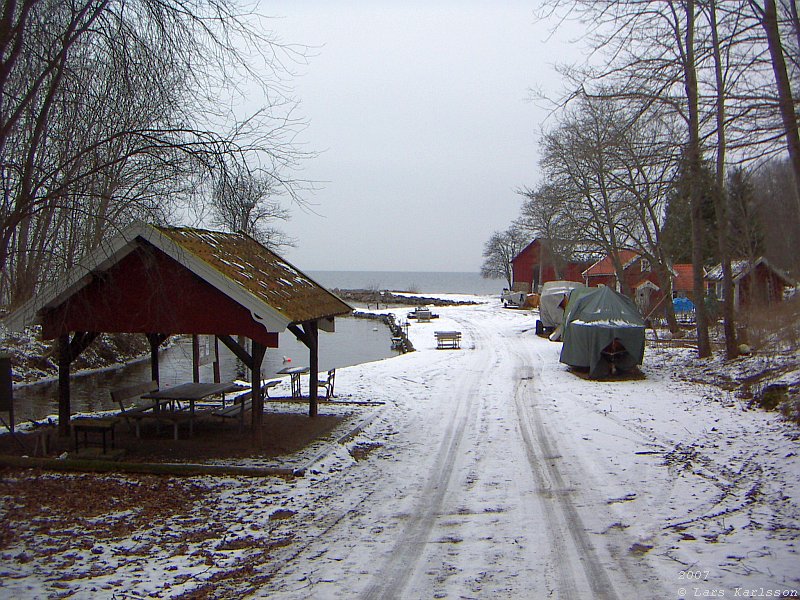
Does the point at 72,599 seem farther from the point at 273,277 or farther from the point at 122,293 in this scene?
the point at 273,277

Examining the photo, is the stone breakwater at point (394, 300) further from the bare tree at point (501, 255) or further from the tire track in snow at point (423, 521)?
the tire track in snow at point (423, 521)

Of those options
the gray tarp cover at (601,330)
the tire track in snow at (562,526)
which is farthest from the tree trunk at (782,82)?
the gray tarp cover at (601,330)

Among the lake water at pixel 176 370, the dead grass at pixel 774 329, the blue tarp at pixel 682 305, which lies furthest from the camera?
the blue tarp at pixel 682 305

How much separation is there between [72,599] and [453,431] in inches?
313

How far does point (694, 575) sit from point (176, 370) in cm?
2622

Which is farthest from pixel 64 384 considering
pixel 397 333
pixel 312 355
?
pixel 397 333

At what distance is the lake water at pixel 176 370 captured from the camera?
68.1ft

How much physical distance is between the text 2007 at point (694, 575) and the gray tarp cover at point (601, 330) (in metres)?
13.8

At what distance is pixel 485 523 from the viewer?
23.7 ft

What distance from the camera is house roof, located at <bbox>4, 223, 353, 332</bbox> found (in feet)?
31.5

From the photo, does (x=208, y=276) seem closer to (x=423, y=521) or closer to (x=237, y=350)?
(x=237, y=350)

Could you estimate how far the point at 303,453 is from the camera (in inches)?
409

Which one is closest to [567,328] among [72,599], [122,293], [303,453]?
[303,453]

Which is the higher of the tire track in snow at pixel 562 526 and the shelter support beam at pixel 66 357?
the shelter support beam at pixel 66 357
